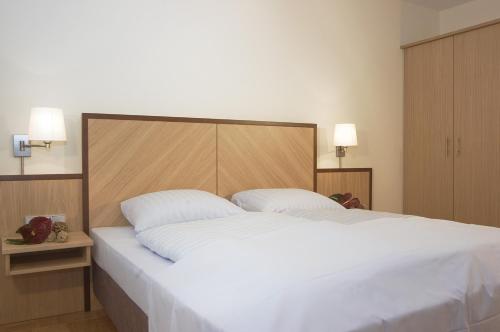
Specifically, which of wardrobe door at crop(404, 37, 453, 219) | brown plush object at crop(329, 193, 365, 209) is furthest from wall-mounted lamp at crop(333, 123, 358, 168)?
wardrobe door at crop(404, 37, 453, 219)

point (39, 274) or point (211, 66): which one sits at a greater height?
point (211, 66)

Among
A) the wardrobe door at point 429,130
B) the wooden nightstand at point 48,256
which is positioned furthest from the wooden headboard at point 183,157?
the wardrobe door at point 429,130

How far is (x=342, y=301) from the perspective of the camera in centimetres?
116

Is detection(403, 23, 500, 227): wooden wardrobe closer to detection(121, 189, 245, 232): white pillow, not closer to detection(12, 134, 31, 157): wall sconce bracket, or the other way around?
detection(121, 189, 245, 232): white pillow

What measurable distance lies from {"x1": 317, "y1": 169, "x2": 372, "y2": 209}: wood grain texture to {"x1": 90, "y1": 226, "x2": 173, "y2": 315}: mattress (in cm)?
167

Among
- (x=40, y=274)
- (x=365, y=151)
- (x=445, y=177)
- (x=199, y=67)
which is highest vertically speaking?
(x=199, y=67)

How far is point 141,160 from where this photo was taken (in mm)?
2590

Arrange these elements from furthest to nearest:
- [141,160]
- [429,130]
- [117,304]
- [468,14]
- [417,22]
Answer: [417,22], [468,14], [429,130], [141,160], [117,304]

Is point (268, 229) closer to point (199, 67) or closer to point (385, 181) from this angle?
point (199, 67)

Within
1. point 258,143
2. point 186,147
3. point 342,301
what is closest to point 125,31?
point 186,147

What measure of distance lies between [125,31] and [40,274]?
1526 millimetres

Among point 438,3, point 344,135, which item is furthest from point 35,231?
point 438,3

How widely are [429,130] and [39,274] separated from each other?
10.7ft

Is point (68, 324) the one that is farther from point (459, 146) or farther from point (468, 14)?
point (468, 14)
